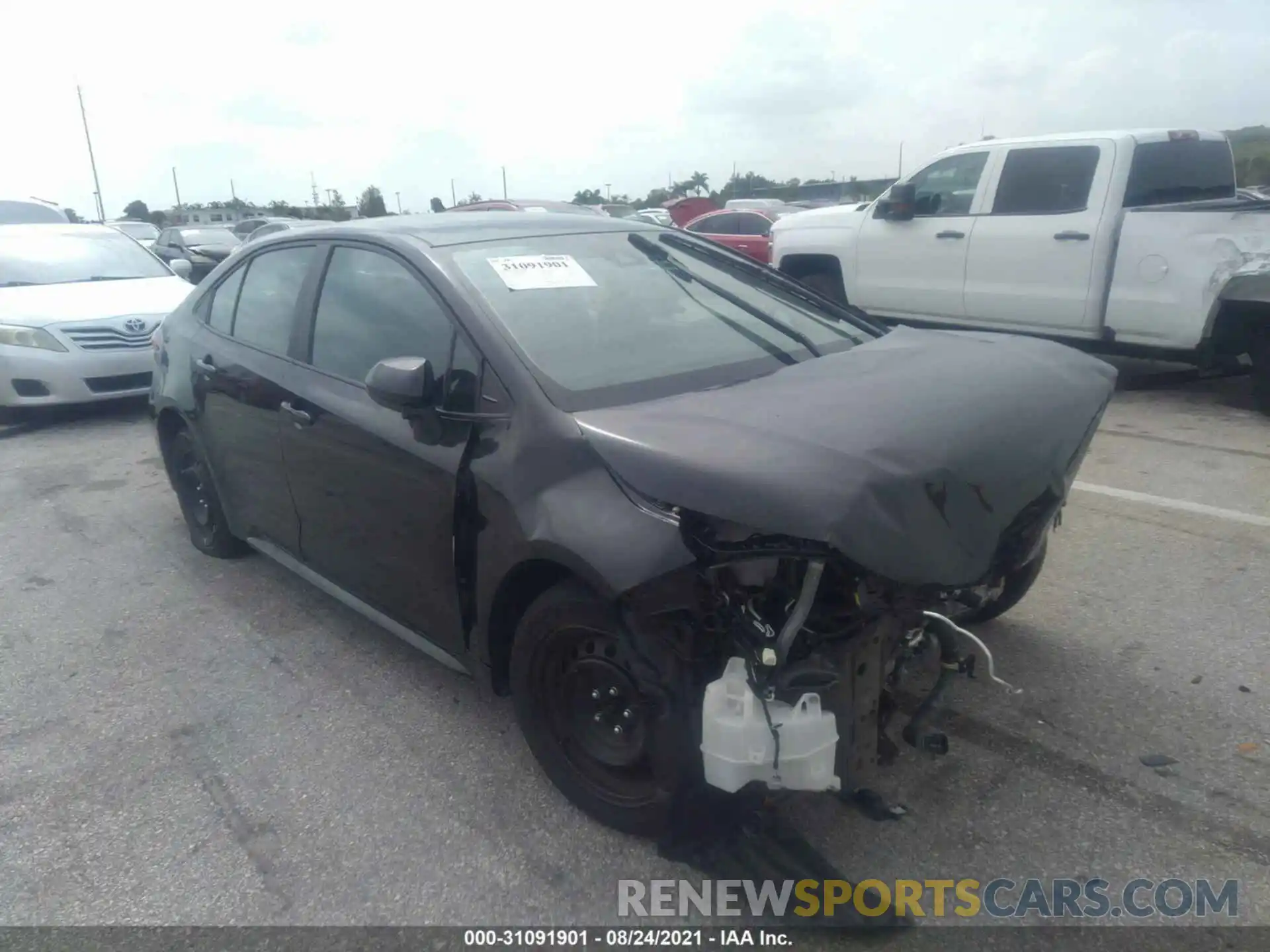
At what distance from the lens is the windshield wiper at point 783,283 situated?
3.87 m

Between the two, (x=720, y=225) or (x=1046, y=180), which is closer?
(x=1046, y=180)

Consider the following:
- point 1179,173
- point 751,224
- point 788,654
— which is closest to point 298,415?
point 788,654

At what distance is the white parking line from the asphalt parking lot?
3cm

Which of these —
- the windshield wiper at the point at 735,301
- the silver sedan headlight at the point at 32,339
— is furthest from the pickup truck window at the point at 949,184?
the silver sedan headlight at the point at 32,339

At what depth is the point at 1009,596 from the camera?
11.6 ft

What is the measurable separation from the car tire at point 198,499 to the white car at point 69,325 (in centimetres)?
260

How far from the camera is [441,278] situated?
3.07 m

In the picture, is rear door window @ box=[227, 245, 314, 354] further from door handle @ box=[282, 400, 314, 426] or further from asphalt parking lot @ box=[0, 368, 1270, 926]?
asphalt parking lot @ box=[0, 368, 1270, 926]

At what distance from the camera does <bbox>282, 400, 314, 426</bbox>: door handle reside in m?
3.51

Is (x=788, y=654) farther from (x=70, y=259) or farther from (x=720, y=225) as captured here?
(x=720, y=225)

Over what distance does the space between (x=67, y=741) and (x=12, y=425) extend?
6063 millimetres

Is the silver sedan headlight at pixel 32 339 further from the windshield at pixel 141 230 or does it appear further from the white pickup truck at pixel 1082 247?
the windshield at pixel 141 230

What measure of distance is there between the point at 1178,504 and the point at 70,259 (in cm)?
920

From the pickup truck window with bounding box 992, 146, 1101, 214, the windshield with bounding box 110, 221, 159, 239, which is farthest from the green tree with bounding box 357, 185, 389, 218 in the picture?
the pickup truck window with bounding box 992, 146, 1101, 214
